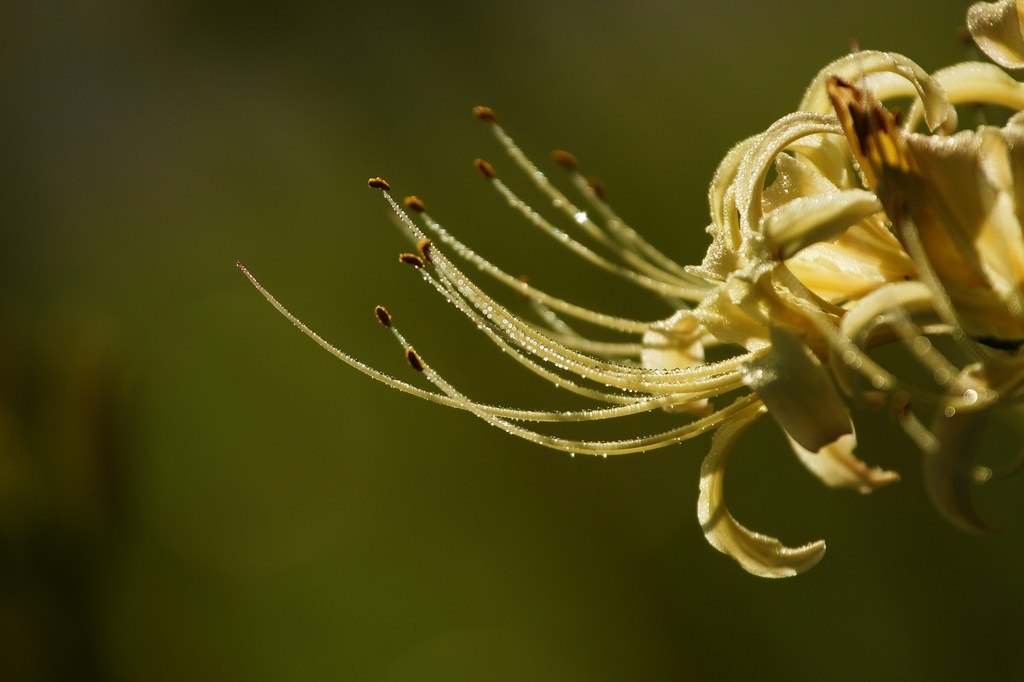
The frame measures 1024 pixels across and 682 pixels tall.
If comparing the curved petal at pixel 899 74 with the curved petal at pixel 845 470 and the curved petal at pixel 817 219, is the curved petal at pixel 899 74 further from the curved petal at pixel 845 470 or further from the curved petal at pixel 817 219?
the curved petal at pixel 845 470

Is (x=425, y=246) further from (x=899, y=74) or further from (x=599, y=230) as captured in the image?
(x=899, y=74)

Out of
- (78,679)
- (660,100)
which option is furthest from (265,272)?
(78,679)

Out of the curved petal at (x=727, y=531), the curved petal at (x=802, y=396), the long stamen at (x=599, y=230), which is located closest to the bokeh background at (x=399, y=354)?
the long stamen at (x=599, y=230)

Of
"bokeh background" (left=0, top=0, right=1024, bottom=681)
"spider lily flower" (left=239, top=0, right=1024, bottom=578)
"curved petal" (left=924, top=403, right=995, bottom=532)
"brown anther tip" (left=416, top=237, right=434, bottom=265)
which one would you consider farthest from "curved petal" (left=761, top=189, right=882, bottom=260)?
"bokeh background" (left=0, top=0, right=1024, bottom=681)

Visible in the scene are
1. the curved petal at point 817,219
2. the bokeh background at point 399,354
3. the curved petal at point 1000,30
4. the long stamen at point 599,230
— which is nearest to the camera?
the curved petal at point 817,219

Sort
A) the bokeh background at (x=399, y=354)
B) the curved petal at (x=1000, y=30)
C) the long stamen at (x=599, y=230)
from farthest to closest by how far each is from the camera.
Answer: the bokeh background at (x=399, y=354) < the long stamen at (x=599, y=230) < the curved petal at (x=1000, y=30)

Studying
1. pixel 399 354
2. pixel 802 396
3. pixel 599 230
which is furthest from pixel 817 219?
pixel 399 354

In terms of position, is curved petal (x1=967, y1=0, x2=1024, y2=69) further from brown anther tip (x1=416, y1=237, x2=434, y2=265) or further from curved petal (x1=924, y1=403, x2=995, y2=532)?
brown anther tip (x1=416, y1=237, x2=434, y2=265)
